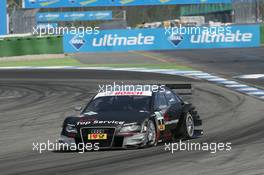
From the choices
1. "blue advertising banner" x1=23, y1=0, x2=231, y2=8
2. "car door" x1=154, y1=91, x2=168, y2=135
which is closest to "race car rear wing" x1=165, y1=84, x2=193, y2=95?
"car door" x1=154, y1=91, x2=168, y2=135

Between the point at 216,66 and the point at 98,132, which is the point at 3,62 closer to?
the point at 216,66

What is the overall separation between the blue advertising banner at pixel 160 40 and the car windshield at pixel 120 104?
34.0m

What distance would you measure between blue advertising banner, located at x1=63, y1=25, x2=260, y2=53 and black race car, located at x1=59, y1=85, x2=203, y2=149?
33.4 metres

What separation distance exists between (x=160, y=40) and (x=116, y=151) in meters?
36.6

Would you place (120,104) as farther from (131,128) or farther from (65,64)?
(65,64)

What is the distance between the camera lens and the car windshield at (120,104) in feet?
48.1

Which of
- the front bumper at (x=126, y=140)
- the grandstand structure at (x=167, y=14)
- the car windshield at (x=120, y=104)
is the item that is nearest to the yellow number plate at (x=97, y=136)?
the front bumper at (x=126, y=140)

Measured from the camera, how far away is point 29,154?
44.8ft

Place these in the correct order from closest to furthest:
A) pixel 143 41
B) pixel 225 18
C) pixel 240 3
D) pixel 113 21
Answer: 1. pixel 143 41
2. pixel 240 3
3. pixel 113 21
4. pixel 225 18

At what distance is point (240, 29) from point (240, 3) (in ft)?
57.0

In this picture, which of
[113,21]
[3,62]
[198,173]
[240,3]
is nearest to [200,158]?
[198,173]

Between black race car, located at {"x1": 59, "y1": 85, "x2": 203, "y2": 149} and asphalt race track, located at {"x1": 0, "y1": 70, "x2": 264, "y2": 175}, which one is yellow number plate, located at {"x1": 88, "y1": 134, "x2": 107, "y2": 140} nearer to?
black race car, located at {"x1": 59, "y1": 85, "x2": 203, "y2": 149}

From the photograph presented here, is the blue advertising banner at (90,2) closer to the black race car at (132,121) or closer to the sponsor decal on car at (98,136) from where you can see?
the black race car at (132,121)

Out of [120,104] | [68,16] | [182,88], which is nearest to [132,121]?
[120,104]
